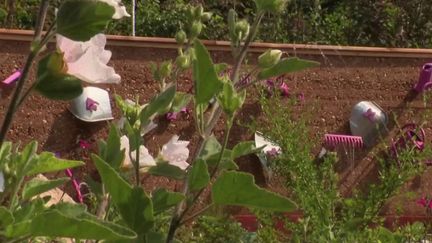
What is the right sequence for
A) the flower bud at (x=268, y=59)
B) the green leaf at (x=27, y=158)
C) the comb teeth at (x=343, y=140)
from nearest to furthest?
the green leaf at (x=27, y=158)
the flower bud at (x=268, y=59)
the comb teeth at (x=343, y=140)

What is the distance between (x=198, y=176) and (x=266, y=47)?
17.8 feet

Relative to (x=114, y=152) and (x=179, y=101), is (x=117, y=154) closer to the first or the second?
(x=114, y=152)

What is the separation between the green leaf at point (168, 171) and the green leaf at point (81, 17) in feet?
1.04

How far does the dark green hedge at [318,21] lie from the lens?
7578mm

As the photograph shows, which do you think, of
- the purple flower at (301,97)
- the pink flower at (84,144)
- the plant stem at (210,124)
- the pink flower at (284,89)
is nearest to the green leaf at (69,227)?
the plant stem at (210,124)

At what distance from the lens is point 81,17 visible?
1.00 m

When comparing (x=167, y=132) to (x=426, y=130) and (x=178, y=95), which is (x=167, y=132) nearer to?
(x=426, y=130)

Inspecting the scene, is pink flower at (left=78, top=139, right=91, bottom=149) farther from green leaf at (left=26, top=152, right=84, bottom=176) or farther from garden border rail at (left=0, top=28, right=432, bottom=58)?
green leaf at (left=26, top=152, right=84, bottom=176)

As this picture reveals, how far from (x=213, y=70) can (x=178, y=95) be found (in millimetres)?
259

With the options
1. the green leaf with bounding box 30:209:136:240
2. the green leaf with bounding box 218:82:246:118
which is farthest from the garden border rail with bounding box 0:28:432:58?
the green leaf with bounding box 30:209:136:240

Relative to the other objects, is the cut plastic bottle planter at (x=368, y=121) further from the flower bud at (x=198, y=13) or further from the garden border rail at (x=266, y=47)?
the flower bud at (x=198, y=13)

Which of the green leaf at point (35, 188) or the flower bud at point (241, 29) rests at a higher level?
the flower bud at point (241, 29)

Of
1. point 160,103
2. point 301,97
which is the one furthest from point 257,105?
point 160,103

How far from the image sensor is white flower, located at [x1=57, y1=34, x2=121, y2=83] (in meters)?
1.07
